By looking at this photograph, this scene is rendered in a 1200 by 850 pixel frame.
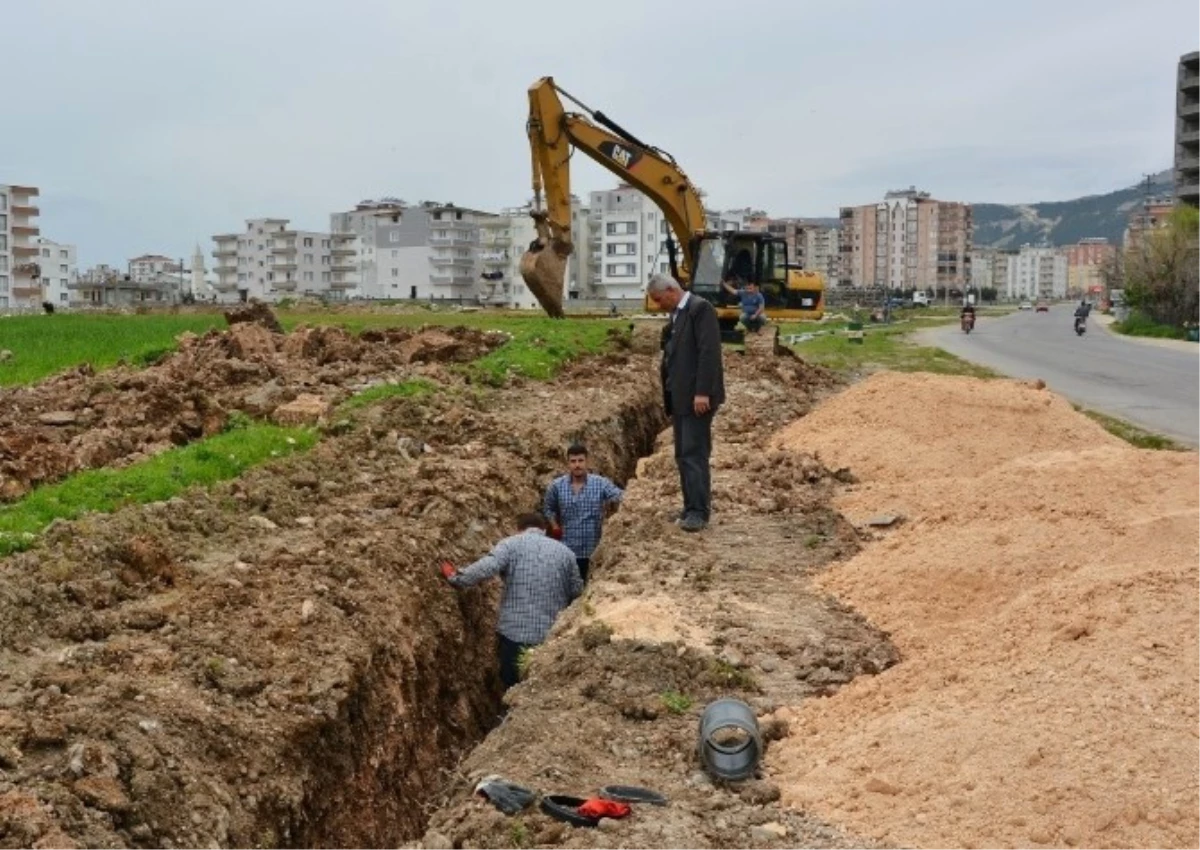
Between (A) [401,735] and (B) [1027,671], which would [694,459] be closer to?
(A) [401,735]

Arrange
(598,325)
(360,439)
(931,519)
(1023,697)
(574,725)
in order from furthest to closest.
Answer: (598,325) < (360,439) < (931,519) < (574,725) < (1023,697)

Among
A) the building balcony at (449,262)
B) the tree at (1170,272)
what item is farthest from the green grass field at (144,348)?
the building balcony at (449,262)

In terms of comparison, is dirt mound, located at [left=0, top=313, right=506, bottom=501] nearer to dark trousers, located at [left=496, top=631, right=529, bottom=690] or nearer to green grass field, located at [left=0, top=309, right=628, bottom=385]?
green grass field, located at [left=0, top=309, right=628, bottom=385]

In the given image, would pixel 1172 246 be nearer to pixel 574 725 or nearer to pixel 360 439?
pixel 360 439

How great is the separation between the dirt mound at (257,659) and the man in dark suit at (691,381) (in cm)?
199

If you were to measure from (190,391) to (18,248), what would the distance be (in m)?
98.6

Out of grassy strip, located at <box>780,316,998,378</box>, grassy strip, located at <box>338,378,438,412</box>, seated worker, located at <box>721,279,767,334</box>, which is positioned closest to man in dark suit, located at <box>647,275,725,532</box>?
grassy strip, located at <box>338,378,438,412</box>

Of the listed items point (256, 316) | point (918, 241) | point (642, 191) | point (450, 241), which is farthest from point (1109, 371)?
point (918, 241)

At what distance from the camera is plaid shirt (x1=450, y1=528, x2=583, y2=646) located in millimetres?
8664

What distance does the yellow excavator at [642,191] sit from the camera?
22.2 metres

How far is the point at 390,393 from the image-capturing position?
14.6m

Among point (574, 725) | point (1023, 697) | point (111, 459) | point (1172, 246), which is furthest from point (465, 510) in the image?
point (1172, 246)

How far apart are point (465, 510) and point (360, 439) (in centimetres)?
198

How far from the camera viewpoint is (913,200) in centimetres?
17725
